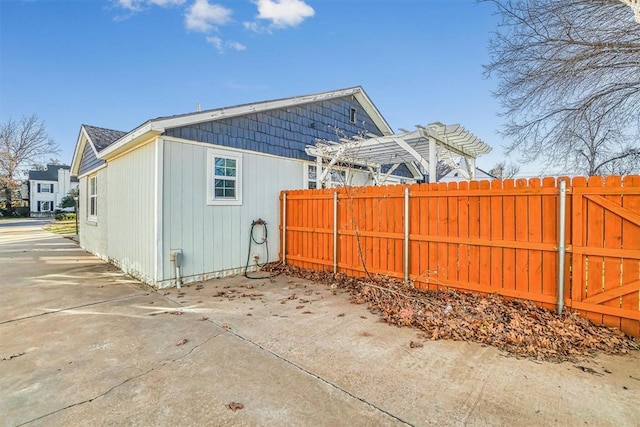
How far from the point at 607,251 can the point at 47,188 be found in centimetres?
5589

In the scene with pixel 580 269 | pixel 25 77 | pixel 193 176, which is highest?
pixel 25 77

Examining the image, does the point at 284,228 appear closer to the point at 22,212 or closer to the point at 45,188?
the point at 22,212

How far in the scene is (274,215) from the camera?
25.3 feet

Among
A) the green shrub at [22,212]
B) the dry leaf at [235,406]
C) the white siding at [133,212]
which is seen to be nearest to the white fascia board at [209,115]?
the white siding at [133,212]

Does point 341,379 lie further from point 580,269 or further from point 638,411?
point 580,269

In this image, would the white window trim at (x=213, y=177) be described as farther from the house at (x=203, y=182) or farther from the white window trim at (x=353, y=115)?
the white window trim at (x=353, y=115)

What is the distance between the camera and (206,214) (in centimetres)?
632

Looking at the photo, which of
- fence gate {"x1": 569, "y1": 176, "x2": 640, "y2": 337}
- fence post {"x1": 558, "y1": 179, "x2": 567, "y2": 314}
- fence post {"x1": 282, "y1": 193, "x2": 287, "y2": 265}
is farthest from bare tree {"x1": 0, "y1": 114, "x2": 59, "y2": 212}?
fence gate {"x1": 569, "y1": 176, "x2": 640, "y2": 337}

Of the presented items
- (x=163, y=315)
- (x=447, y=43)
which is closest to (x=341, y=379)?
(x=163, y=315)

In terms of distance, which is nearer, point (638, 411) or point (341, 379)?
point (638, 411)

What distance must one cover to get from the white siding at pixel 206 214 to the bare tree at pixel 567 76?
655cm

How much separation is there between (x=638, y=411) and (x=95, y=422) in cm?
388

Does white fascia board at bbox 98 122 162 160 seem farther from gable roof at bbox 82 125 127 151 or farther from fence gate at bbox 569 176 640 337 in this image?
fence gate at bbox 569 176 640 337

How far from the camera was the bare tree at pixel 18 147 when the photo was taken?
1352 inches
